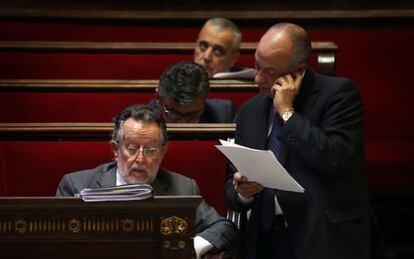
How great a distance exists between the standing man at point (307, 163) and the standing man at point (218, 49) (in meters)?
1.14

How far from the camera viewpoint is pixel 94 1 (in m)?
3.79

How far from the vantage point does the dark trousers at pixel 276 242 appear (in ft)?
6.59

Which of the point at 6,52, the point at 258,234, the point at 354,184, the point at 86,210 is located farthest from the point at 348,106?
the point at 6,52

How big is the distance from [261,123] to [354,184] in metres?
0.22

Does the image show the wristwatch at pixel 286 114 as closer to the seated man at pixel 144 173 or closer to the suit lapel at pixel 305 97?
the suit lapel at pixel 305 97

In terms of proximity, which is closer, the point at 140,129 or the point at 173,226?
the point at 173,226

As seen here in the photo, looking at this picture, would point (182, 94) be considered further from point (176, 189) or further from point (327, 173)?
point (327, 173)

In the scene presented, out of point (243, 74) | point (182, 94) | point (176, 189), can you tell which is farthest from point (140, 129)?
point (243, 74)

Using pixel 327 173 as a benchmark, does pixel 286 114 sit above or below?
above

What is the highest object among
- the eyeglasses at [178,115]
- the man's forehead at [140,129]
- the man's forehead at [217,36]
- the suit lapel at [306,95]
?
the suit lapel at [306,95]

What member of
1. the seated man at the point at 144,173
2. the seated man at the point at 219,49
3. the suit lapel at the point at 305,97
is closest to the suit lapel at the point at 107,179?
the seated man at the point at 144,173

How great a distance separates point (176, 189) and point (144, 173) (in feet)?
0.29

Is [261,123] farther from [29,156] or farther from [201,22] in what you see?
[201,22]

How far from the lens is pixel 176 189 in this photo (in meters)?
2.09
